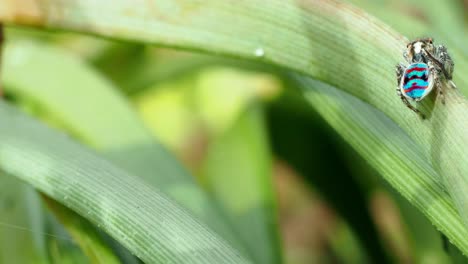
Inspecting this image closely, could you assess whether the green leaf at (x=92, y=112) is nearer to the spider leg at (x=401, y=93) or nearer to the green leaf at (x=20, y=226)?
the green leaf at (x=20, y=226)

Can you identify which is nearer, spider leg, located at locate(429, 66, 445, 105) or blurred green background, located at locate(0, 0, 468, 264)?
spider leg, located at locate(429, 66, 445, 105)

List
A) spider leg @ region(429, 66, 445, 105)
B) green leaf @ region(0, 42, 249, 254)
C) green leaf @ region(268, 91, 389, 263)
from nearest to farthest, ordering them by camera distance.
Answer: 1. spider leg @ region(429, 66, 445, 105)
2. green leaf @ region(0, 42, 249, 254)
3. green leaf @ region(268, 91, 389, 263)

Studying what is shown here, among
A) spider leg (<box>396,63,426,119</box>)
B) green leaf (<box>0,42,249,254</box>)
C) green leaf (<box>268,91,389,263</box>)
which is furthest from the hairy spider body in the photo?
green leaf (<box>268,91,389,263</box>)

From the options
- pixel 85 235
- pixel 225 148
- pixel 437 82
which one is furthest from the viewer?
pixel 225 148

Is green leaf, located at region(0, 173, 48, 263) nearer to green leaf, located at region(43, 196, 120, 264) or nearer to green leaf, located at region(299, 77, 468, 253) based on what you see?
green leaf, located at region(43, 196, 120, 264)

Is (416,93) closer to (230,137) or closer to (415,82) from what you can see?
(415,82)

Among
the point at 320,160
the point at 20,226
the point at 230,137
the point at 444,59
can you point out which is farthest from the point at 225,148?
the point at 444,59

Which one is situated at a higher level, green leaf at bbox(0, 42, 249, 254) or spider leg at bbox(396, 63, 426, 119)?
green leaf at bbox(0, 42, 249, 254)

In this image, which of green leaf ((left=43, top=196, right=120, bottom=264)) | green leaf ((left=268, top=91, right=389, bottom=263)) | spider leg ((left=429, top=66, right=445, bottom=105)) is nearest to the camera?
spider leg ((left=429, top=66, right=445, bottom=105))
